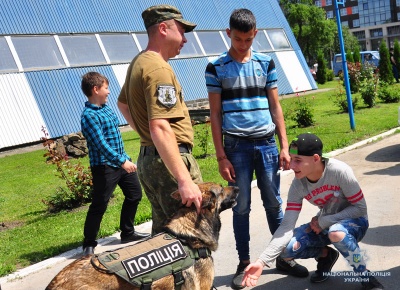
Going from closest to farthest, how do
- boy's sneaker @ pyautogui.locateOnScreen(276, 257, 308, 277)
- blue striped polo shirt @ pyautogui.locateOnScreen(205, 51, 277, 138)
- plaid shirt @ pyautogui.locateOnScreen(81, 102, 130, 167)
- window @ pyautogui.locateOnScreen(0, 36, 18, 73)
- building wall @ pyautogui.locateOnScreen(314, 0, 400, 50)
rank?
blue striped polo shirt @ pyautogui.locateOnScreen(205, 51, 277, 138) → boy's sneaker @ pyautogui.locateOnScreen(276, 257, 308, 277) → plaid shirt @ pyautogui.locateOnScreen(81, 102, 130, 167) → window @ pyautogui.locateOnScreen(0, 36, 18, 73) → building wall @ pyautogui.locateOnScreen(314, 0, 400, 50)

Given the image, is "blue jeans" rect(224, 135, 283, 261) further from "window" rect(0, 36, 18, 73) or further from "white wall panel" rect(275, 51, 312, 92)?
"white wall panel" rect(275, 51, 312, 92)

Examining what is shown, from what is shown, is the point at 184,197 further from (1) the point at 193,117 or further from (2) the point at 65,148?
(1) the point at 193,117

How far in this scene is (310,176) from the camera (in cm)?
399

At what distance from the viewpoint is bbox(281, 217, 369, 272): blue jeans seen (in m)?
3.78

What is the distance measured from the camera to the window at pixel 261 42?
2302cm

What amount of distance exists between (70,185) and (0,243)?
1661 millimetres

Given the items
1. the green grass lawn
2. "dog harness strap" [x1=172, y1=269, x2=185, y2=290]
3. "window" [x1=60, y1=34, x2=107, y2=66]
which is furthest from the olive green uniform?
"window" [x1=60, y1=34, x2=107, y2=66]

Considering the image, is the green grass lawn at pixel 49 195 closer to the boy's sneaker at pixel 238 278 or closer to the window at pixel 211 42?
the boy's sneaker at pixel 238 278

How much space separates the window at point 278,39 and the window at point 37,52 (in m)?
11.2

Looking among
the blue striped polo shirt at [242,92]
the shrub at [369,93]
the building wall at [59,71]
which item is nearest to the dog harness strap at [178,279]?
the blue striped polo shirt at [242,92]

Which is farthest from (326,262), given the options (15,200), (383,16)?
(383,16)

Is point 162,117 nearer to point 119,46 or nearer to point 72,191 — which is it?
point 72,191

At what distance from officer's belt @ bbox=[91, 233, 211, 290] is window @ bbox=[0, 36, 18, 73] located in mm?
13202

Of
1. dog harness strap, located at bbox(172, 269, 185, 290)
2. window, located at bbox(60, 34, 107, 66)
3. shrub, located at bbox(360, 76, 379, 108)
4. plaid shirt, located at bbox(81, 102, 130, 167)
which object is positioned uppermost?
window, located at bbox(60, 34, 107, 66)
